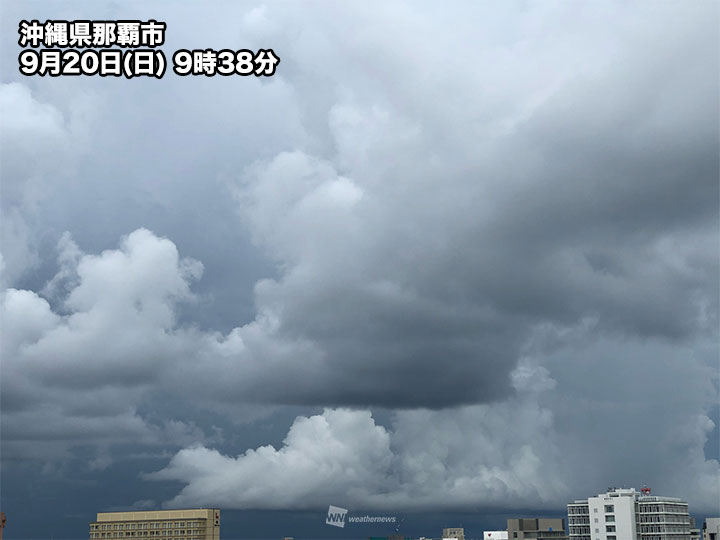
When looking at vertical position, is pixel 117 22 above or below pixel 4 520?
above

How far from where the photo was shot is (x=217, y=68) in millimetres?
80562

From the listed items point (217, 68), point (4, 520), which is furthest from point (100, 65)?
point (4, 520)

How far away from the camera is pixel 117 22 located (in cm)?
8356

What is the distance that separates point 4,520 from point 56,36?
13816cm

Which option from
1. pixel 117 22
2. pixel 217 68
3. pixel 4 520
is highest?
pixel 117 22

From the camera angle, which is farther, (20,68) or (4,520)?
(4,520)

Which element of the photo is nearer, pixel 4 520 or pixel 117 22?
pixel 117 22

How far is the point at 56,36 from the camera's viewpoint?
82812mm

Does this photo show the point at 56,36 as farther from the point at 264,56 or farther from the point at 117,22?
the point at 264,56

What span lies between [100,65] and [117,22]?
20.9 ft

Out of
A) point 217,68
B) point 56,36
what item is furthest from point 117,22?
point 217,68

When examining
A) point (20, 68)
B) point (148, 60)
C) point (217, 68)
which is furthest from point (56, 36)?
point (217, 68)

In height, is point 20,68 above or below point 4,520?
above

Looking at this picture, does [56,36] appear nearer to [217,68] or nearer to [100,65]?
[100,65]
